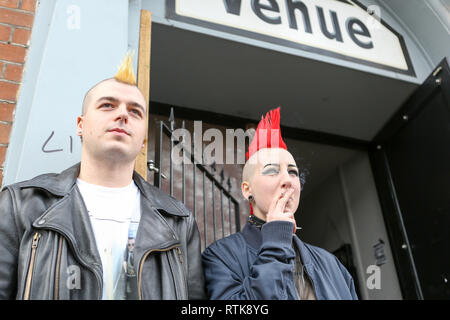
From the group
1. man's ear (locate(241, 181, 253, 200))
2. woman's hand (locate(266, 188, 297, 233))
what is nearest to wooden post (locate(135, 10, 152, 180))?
man's ear (locate(241, 181, 253, 200))

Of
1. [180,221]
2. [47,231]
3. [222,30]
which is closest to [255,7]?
[222,30]

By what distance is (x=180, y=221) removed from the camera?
139 centimetres

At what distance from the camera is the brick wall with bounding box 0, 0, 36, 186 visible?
1.58m

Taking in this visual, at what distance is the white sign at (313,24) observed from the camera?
2533 mm

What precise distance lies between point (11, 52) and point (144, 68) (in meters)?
0.60

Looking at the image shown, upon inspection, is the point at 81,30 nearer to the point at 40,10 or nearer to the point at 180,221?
the point at 40,10

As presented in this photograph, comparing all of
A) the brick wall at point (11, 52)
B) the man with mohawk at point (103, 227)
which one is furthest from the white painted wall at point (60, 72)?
the man with mohawk at point (103, 227)

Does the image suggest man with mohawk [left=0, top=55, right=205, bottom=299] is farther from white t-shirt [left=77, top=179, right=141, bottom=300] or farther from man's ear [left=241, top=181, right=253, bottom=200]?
man's ear [left=241, top=181, right=253, bottom=200]

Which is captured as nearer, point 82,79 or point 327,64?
point 82,79

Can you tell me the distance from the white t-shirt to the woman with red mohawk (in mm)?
311

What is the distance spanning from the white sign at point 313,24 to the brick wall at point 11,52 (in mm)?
887

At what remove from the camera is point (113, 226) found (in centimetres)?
124

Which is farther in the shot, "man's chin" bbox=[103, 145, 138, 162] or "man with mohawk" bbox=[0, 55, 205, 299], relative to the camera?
"man's chin" bbox=[103, 145, 138, 162]
